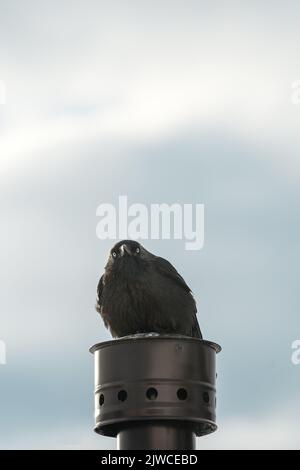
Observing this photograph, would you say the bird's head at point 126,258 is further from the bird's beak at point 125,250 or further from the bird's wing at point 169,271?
the bird's wing at point 169,271

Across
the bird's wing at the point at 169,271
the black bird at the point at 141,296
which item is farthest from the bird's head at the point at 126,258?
the bird's wing at the point at 169,271

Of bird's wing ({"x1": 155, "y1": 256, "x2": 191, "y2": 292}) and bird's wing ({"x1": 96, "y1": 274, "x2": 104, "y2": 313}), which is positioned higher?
bird's wing ({"x1": 155, "y1": 256, "x2": 191, "y2": 292})

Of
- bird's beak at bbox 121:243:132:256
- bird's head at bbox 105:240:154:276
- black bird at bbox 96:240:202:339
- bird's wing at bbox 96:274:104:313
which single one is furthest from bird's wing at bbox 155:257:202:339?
bird's wing at bbox 96:274:104:313

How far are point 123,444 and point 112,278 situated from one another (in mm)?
3766

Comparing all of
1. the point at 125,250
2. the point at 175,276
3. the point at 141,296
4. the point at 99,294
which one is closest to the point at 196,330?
the point at 175,276

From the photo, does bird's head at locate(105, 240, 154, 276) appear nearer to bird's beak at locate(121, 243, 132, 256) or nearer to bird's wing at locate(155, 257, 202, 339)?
bird's beak at locate(121, 243, 132, 256)

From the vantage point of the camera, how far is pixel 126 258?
1327 cm

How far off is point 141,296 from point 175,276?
2.58ft

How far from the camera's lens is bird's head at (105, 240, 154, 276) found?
1325 centimetres

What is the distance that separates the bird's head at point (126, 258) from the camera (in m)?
13.2

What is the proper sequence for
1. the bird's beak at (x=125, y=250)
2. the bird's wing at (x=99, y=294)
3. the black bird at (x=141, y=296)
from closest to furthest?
the black bird at (x=141, y=296) < the bird's beak at (x=125, y=250) < the bird's wing at (x=99, y=294)
